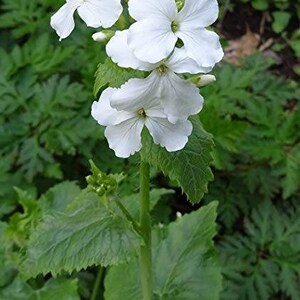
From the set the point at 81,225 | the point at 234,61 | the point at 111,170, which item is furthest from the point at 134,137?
the point at 234,61

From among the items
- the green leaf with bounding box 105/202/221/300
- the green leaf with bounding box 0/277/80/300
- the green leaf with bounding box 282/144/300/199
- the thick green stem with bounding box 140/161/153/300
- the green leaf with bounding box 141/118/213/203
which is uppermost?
the green leaf with bounding box 141/118/213/203

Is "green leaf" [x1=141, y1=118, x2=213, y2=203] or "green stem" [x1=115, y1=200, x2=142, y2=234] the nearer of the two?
"green leaf" [x1=141, y1=118, x2=213, y2=203]

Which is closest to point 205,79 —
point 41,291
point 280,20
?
point 41,291

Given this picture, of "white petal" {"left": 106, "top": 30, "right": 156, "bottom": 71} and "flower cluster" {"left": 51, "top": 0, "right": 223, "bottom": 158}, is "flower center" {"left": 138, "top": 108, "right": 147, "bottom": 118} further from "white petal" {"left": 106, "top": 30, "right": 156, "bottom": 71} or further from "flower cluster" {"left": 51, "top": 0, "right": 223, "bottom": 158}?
"white petal" {"left": 106, "top": 30, "right": 156, "bottom": 71}

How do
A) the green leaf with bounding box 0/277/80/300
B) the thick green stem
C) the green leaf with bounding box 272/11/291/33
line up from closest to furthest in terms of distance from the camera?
the thick green stem
the green leaf with bounding box 0/277/80/300
the green leaf with bounding box 272/11/291/33

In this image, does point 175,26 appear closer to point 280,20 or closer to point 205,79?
point 205,79

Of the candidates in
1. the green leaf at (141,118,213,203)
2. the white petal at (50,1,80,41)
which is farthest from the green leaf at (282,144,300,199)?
the white petal at (50,1,80,41)
